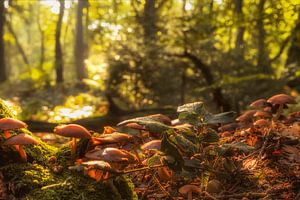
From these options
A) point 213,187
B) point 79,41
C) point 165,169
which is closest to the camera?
point 213,187

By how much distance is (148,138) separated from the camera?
15.3 feet

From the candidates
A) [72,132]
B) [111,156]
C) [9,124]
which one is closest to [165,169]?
[111,156]

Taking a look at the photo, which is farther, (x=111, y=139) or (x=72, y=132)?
(x=111, y=139)

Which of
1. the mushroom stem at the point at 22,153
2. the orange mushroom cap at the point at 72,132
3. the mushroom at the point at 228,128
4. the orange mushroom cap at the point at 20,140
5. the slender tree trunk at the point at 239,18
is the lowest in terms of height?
the mushroom at the point at 228,128

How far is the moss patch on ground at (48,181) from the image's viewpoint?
301 centimetres

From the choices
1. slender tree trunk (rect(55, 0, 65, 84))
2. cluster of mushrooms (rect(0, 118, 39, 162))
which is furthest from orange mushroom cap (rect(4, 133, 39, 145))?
slender tree trunk (rect(55, 0, 65, 84))

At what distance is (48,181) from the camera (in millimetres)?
3160

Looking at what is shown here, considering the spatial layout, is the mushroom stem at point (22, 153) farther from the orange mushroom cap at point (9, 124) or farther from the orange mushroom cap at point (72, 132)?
the orange mushroom cap at point (72, 132)

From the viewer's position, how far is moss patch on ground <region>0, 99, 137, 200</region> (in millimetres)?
3008

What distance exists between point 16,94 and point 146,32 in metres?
12.4

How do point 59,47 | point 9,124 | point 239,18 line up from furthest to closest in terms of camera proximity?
point 59,47, point 239,18, point 9,124

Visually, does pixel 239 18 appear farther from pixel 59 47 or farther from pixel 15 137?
pixel 59 47

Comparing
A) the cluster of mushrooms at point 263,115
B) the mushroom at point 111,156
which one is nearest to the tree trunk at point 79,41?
the cluster of mushrooms at point 263,115

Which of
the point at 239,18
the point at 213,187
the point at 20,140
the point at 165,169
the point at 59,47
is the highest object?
the point at 239,18
